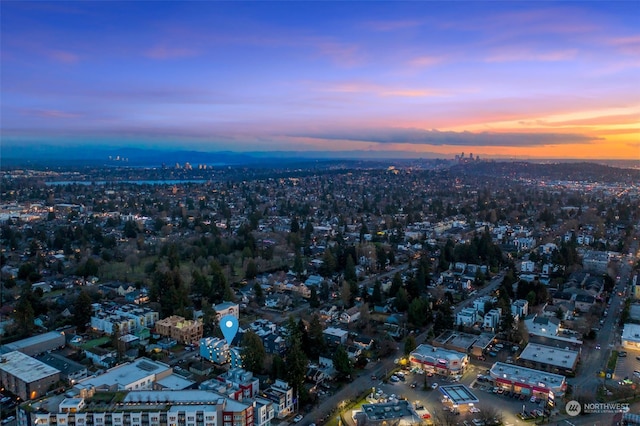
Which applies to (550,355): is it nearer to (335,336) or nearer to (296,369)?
(335,336)

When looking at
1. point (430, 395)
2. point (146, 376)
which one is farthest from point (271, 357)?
point (430, 395)

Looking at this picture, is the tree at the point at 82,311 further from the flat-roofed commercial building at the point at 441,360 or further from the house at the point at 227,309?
the flat-roofed commercial building at the point at 441,360

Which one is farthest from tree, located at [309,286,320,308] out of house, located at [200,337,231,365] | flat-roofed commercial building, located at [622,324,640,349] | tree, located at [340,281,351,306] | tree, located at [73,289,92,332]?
flat-roofed commercial building, located at [622,324,640,349]

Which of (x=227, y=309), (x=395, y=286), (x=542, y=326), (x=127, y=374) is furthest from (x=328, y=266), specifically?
(x=127, y=374)

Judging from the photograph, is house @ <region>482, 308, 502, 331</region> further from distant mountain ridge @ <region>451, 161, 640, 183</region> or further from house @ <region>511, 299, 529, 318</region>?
distant mountain ridge @ <region>451, 161, 640, 183</region>

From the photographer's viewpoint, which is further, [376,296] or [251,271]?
[251,271]

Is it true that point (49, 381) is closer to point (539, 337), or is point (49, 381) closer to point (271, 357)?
point (271, 357)
